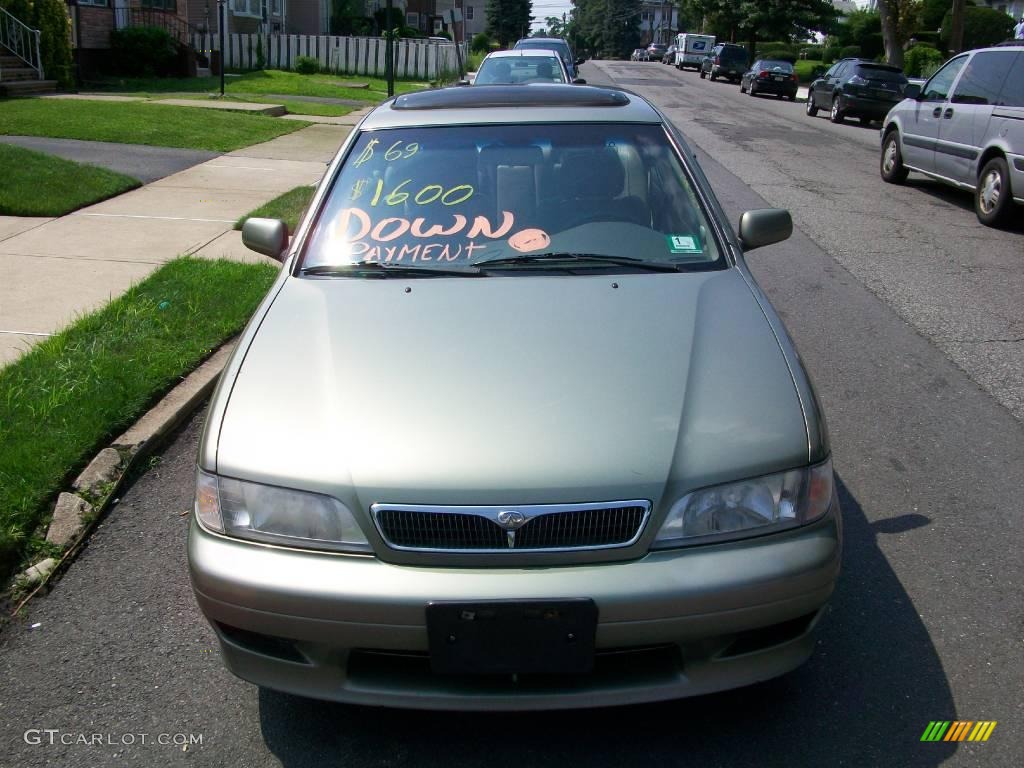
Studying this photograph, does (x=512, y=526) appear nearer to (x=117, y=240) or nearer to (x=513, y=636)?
(x=513, y=636)

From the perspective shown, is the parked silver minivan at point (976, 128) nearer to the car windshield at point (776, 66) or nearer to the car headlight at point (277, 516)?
the car headlight at point (277, 516)

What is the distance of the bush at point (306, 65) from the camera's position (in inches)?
1255

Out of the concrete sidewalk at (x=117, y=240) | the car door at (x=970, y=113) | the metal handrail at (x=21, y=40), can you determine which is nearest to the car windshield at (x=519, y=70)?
the concrete sidewalk at (x=117, y=240)

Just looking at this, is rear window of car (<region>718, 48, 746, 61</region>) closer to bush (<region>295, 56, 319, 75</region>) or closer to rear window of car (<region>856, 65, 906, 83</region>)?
bush (<region>295, 56, 319, 75</region>)

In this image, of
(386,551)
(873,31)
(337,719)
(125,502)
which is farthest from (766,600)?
(873,31)

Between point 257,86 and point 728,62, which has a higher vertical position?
point 728,62

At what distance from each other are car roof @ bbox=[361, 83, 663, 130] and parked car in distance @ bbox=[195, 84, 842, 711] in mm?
1170

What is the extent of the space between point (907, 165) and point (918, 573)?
34.2 ft

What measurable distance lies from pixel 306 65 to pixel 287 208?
957 inches

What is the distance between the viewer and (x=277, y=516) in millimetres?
2689

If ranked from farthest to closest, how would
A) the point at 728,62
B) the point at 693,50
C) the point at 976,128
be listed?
the point at 693,50 → the point at 728,62 → the point at 976,128

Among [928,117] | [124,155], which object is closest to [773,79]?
[928,117]

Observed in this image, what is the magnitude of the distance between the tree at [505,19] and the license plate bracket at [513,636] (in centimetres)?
7706

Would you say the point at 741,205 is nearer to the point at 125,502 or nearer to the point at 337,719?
the point at 125,502
